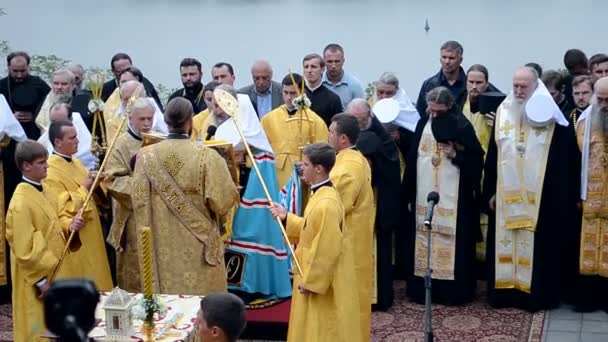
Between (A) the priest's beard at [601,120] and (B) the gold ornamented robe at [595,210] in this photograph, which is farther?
(B) the gold ornamented robe at [595,210]

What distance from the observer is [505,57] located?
13.0m

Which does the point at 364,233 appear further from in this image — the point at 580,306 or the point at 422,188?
the point at 580,306

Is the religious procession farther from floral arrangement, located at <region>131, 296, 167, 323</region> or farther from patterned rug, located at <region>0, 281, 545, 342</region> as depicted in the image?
floral arrangement, located at <region>131, 296, 167, 323</region>

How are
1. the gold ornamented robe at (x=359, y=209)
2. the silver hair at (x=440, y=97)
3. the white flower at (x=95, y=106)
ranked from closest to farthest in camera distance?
the gold ornamented robe at (x=359, y=209)
the white flower at (x=95, y=106)
the silver hair at (x=440, y=97)

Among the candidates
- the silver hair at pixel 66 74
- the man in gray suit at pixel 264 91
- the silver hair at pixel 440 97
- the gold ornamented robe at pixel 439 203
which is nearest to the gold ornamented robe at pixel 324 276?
the silver hair at pixel 440 97

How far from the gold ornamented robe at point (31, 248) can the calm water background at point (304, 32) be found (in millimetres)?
7280

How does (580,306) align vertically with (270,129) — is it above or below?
below

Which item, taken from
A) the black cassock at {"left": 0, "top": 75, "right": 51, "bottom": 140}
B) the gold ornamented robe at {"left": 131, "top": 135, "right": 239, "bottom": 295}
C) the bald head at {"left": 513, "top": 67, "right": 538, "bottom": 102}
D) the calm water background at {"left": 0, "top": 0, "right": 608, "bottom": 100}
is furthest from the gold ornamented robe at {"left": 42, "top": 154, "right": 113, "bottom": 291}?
the calm water background at {"left": 0, "top": 0, "right": 608, "bottom": 100}

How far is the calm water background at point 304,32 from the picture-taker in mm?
13148

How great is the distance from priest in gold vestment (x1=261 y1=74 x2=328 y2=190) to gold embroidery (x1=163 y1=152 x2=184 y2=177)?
62.5 inches

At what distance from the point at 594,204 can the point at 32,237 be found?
151 inches

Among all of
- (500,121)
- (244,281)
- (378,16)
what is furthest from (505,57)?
(244,281)

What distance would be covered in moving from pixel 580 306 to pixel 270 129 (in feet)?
8.34

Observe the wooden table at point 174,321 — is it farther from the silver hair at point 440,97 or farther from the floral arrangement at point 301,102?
the silver hair at point 440,97
